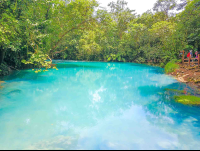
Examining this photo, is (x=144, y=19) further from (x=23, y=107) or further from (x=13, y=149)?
(x=13, y=149)

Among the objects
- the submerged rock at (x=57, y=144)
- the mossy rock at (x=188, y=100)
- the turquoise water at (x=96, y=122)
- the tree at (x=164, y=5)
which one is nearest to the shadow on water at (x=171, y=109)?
the turquoise water at (x=96, y=122)

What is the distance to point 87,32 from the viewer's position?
2228 cm

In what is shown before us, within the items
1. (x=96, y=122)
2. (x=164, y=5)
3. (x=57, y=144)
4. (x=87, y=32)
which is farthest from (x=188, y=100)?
(x=164, y=5)

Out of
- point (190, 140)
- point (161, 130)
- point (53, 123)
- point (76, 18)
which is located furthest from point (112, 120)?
point (76, 18)

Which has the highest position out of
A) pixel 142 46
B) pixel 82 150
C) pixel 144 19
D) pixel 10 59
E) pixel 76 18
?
pixel 144 19

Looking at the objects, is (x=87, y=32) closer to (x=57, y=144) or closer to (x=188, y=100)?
(x=188, y=100)

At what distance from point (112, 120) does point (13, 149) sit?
258 centimetres

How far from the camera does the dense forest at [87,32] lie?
384 inches

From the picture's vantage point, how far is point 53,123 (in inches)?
176

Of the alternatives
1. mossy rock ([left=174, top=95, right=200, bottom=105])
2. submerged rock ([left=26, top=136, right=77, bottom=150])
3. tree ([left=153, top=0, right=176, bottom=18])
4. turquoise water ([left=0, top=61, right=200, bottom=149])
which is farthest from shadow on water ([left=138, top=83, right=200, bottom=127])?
tree ([left=153, top=0, right=176, bottom=18])

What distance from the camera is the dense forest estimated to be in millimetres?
9766

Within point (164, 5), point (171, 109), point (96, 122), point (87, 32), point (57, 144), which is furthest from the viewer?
point (164, 5)

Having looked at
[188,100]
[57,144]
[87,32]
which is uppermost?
[87,32]

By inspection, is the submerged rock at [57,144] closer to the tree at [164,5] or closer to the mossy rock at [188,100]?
the mossy rock at [188,100]
